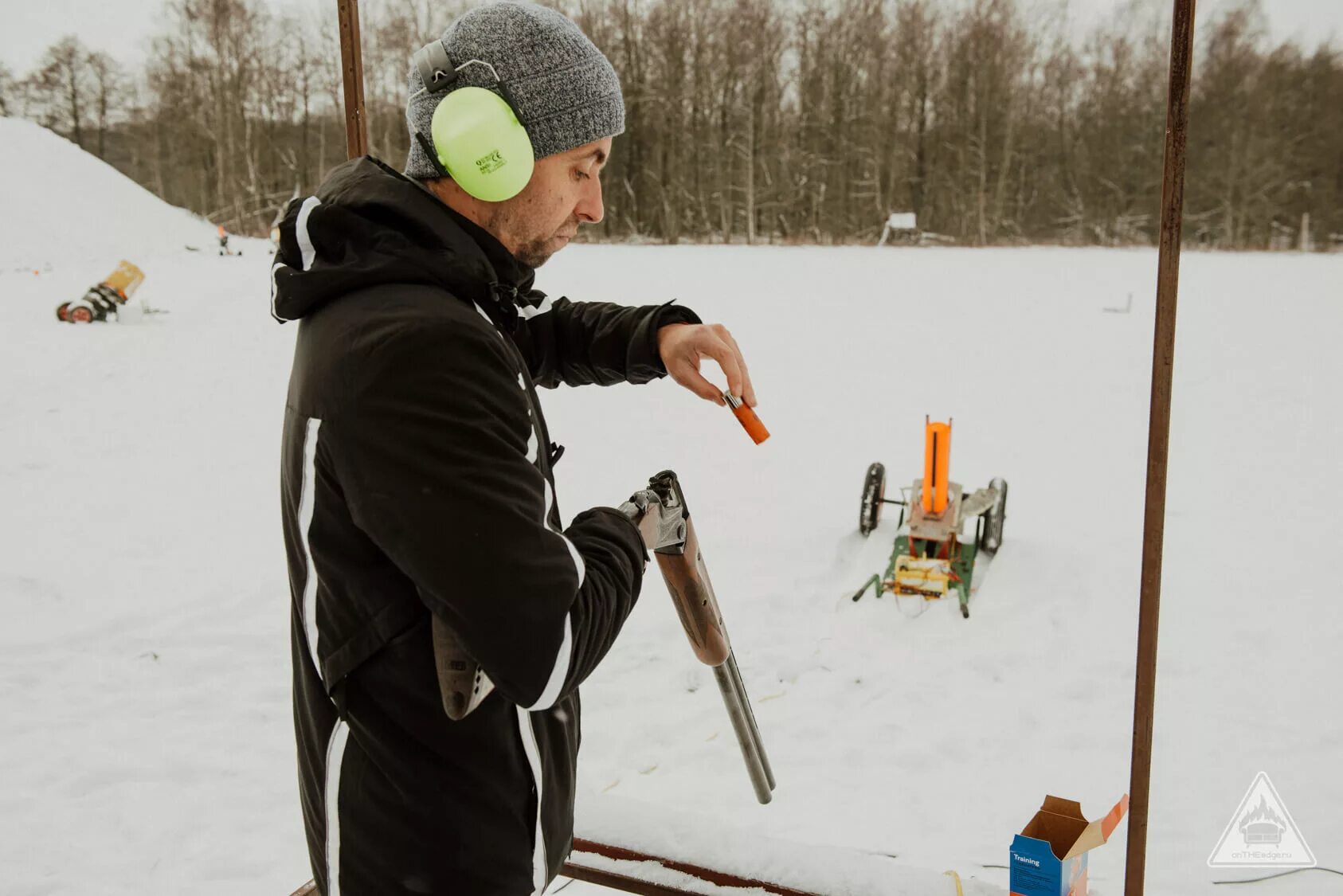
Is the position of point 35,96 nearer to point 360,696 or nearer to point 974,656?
point 974,656

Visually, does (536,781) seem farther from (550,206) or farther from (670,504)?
(550,206)

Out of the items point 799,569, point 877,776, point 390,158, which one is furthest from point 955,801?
point 390,158

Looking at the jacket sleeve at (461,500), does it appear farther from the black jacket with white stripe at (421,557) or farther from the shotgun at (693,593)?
the shotgun at (693,593)

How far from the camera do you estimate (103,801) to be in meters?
2.49

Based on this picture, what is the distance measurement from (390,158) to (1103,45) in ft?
20.8

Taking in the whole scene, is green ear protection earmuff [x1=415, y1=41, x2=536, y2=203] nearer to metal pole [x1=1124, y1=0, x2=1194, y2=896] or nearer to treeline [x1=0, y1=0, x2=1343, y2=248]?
metal pole [x1=1124, y1=0, x2=1194, y2=896]

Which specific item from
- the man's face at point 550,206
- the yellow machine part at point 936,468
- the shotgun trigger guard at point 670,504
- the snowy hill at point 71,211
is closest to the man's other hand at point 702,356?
the shotgun trigger guard at point 670,504

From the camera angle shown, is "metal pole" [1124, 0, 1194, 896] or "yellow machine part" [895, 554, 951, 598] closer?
"metal pole" [1124, 0, 1194, 896]

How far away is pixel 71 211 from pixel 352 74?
42.4ft

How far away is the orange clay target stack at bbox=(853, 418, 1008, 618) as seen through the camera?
12.2 ft

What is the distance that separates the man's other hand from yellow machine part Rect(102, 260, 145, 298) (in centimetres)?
857

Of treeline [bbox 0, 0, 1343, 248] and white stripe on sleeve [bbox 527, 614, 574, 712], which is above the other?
treeline [bbox 0, 0, 1343, 248]

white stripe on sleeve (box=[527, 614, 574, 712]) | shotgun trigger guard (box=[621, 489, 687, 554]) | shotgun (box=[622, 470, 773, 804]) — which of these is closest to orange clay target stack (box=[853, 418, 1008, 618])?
shotgun (box=[622, 470, 773, 804])

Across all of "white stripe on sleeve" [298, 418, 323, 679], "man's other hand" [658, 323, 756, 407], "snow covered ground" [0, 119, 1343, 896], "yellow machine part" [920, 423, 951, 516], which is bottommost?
"snow covered ground" [0, 119, 1343, 896]
